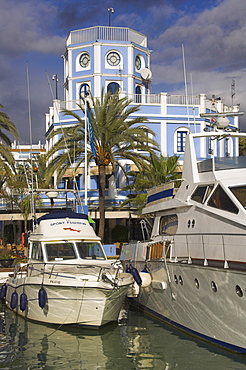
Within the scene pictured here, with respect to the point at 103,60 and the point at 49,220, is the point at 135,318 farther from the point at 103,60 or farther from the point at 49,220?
the point at 103,60

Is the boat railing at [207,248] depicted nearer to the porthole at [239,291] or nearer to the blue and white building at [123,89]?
the porthole at [239,291]

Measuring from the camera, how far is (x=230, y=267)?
36.7ft

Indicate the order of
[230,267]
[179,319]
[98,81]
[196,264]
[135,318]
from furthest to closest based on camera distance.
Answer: [98,81]
[135,318]
[179,319]
[196,264]
[230,267]

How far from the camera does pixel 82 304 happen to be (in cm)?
1326

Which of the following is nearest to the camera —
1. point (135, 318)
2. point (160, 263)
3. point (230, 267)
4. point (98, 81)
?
point (230, 267)

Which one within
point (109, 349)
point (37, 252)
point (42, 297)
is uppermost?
point (37, 252)

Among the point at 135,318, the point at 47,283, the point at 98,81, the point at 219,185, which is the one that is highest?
the point at 98,81

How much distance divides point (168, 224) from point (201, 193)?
2.90m

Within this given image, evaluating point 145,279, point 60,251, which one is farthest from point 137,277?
point 60,251

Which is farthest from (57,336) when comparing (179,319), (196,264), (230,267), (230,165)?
(230,165)

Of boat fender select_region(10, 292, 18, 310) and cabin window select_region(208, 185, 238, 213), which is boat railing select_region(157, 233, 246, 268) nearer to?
cabin window select_region(208, 185, 238, 213)

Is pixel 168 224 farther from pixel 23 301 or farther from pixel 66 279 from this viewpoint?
pixel 23 301

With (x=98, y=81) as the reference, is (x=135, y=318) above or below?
below

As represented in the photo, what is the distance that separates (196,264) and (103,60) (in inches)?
1176
